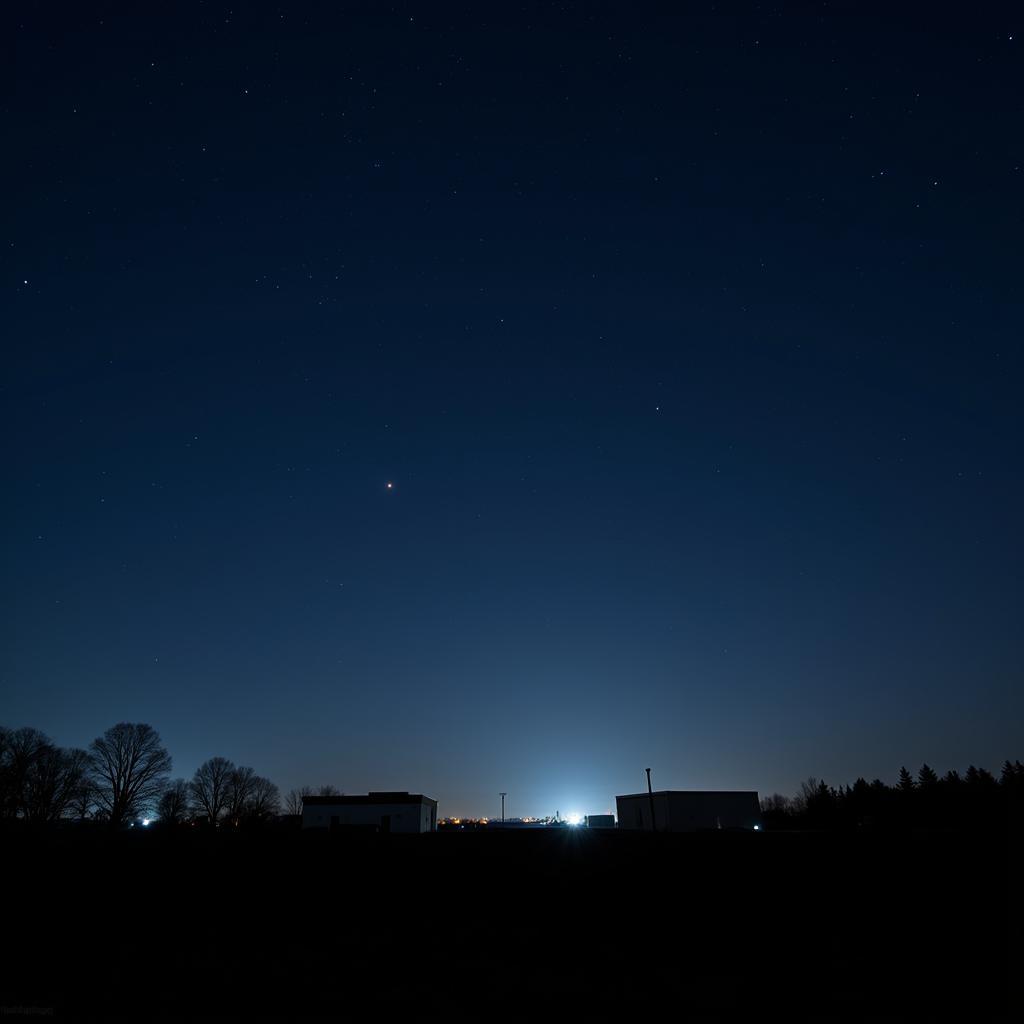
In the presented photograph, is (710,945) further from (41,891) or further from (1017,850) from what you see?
(41,891)

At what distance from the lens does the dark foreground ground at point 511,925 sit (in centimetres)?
807

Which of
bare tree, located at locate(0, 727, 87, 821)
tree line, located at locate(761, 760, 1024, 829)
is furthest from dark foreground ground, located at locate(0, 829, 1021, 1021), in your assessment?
bare tree, located at locate(0, 727, 87, 821)

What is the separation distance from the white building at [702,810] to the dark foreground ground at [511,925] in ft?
174

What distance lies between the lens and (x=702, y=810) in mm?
59344

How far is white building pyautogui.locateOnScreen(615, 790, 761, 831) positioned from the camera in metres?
58.7

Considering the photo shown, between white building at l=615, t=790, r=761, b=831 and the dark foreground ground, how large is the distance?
52930 mm

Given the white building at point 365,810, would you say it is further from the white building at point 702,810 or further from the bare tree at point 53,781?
the bare tree at point 53,781

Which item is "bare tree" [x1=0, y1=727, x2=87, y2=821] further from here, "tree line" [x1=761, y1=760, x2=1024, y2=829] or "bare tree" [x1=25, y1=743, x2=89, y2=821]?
"tree line" [x1=761, y1=760, x2=1024, y2=829]

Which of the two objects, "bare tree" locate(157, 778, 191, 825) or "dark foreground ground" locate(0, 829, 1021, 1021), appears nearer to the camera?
"dark foreground ground" locate(0, 829, 1021, 1021)

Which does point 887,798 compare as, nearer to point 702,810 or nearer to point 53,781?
point 702,810

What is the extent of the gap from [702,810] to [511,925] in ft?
187

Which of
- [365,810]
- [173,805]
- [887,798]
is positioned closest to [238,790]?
[173,805]

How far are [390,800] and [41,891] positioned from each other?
5677cm

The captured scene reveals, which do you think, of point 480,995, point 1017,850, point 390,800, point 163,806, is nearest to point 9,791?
point 163,806
